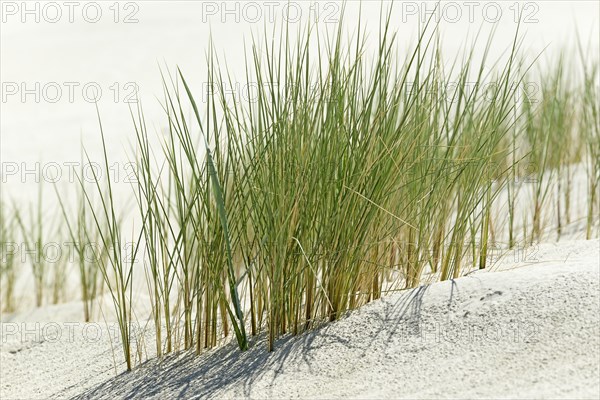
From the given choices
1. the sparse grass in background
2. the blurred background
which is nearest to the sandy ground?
the sparse grass in background

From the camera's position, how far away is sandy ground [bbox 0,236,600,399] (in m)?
2.26

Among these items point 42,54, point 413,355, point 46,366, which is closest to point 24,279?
point 46,366

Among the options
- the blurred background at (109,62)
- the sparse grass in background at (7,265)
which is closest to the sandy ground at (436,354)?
the sparse grass in background at (7,265)

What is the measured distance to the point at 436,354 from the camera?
7.91ft

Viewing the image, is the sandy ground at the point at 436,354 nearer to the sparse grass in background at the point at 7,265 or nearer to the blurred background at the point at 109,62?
the sparse grass in background at the point at 7,265

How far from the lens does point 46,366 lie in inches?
135

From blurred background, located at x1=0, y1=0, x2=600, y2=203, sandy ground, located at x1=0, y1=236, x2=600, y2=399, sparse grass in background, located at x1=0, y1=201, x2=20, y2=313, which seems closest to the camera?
sandy ground, located at x1=0, y1=236, x2=600, y2=399

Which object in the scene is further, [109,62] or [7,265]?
[109,62]

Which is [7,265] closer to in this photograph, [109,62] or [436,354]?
[436,354]

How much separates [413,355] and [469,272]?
0.86 m

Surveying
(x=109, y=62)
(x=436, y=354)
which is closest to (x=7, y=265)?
(x=436, y=354)

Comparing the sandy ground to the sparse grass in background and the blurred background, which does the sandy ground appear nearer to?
the sparse grass in background

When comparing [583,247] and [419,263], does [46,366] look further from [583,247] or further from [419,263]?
[583,247]

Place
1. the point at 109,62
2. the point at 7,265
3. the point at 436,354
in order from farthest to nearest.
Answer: the point at 109,62, the point at 7,265, the point at 436,354
